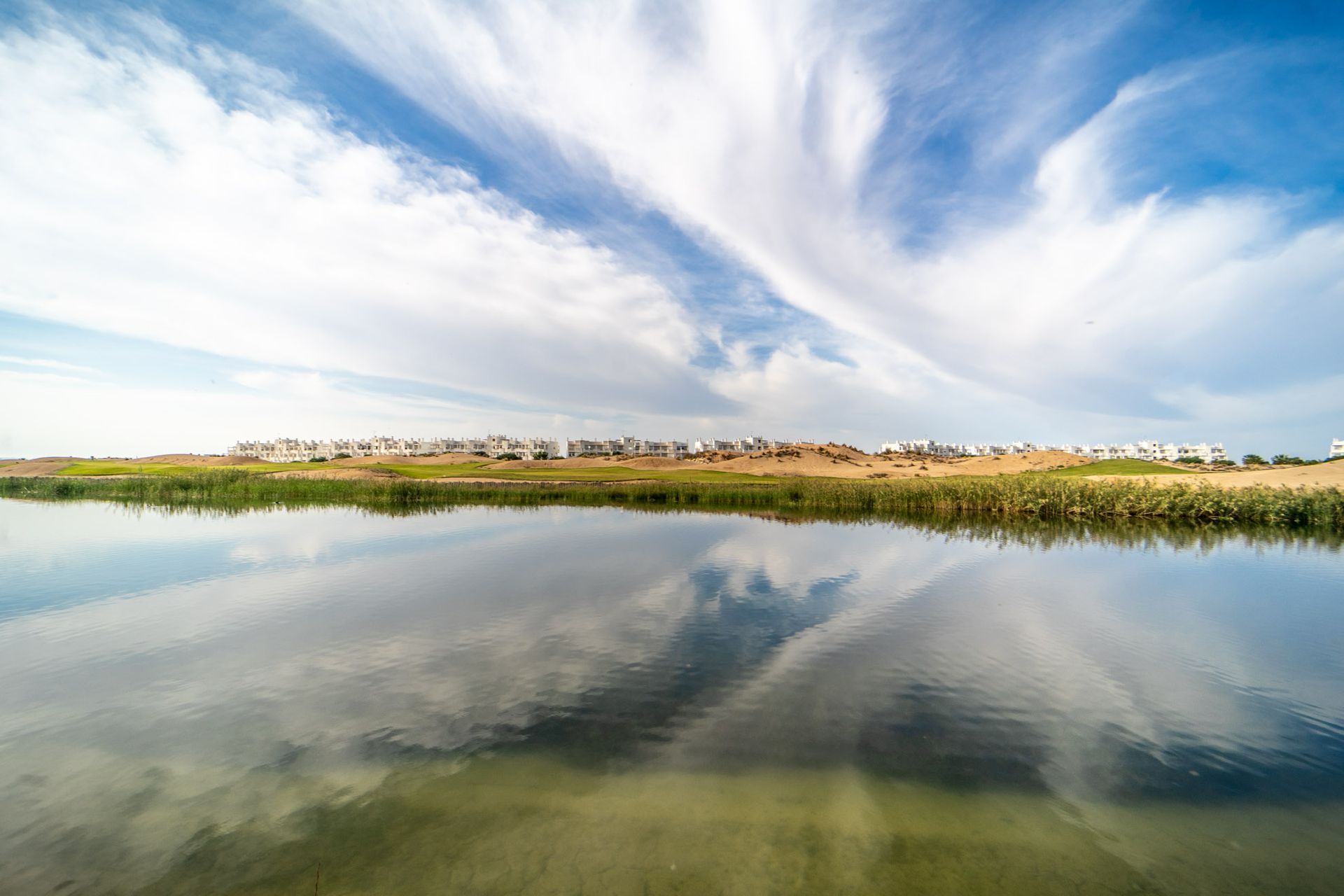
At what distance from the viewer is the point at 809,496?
40.4 metres

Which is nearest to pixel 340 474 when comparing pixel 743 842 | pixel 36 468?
pixel 36 468

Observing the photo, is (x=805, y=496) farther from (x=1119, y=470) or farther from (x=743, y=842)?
(x=1119, y=470)

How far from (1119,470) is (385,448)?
17055 centimetres

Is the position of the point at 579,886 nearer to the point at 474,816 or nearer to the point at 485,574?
the point at 474,816

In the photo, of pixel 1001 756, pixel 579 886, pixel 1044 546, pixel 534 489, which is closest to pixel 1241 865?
pixel 1001 756

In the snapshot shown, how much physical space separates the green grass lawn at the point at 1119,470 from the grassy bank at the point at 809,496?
18528 millimetres

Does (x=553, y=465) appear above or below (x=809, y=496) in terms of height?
above

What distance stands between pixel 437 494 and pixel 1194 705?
142 feet

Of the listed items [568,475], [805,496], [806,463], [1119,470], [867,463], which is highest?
[867,463]

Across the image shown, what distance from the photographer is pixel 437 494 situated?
140ft

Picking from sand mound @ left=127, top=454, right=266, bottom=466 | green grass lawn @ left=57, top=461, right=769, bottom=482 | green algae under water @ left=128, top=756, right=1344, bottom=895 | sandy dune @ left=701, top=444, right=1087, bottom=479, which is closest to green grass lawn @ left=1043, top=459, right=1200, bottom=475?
sandy dune @ left=701, top=444, right=1087, bottom=479

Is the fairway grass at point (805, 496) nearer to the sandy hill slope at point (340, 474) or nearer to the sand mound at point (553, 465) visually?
the sandy hill slope at point (340, 474)

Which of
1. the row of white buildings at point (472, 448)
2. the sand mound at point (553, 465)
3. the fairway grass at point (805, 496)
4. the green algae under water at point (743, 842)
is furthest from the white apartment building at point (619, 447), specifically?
the green algae under water at point (743, 842)

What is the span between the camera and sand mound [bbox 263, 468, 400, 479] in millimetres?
53781
